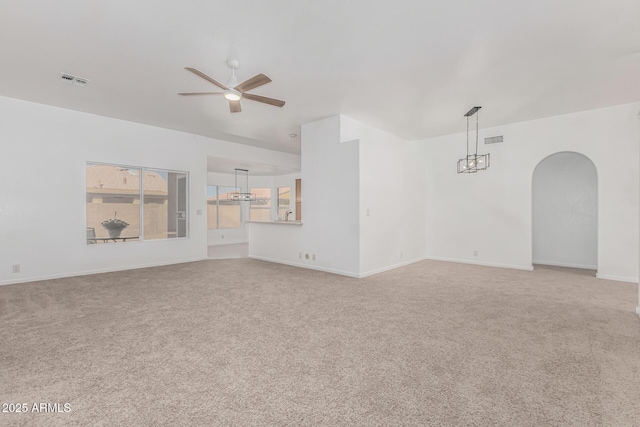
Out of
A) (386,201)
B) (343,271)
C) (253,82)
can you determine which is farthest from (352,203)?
(253,82)

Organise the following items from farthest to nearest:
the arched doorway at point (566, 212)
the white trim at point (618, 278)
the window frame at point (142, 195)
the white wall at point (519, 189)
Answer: the arched doorway at point (566, 212) < the window frame at point (142, 195) < the white wall at point (519, 189) < the white trim at point (618, 278)

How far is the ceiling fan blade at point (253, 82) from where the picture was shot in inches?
125

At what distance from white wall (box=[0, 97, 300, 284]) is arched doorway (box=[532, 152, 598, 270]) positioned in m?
8.45

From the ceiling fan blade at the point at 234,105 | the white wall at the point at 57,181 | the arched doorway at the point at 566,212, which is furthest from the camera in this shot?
the arched doorway at the point at 566,212

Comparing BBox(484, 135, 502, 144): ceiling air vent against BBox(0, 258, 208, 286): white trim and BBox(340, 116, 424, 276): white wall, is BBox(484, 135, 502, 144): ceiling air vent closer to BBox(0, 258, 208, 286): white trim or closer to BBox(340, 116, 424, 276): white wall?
BBox(340, 116, 424, 276): white wall

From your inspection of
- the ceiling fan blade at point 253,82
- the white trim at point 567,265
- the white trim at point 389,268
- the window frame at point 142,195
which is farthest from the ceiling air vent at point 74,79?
the white trim at point 567,265

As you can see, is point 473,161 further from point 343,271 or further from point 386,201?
point 343,271

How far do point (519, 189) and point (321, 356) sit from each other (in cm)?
567

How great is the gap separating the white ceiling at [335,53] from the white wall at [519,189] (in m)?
0.51

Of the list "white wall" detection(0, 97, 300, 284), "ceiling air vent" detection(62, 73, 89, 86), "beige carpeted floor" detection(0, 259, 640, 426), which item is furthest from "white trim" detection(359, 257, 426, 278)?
"ceiling air vent" detection(62, 73, 89, 86)

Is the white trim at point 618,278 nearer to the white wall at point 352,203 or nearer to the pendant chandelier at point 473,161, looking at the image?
the pendant chandelier at point 473,161

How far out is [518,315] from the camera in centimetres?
331

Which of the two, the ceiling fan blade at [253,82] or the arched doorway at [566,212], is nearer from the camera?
the ceiling fan blade at [253,82]

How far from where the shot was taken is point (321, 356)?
237cm
